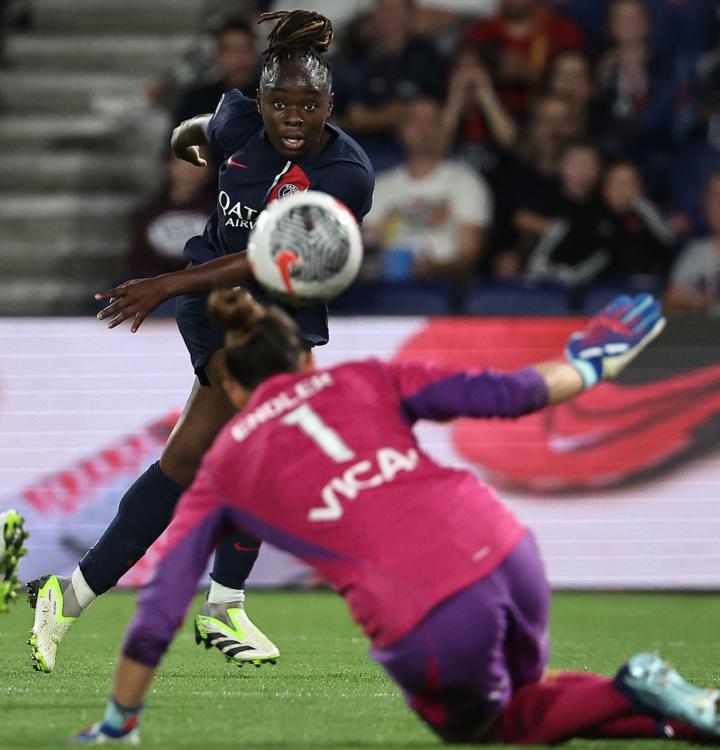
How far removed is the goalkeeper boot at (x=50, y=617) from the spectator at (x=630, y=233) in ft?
18.0

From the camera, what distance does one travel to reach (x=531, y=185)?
10.8 metres

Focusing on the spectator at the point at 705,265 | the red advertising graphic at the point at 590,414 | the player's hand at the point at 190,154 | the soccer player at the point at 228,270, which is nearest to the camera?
the soccer player at the point at 228,270

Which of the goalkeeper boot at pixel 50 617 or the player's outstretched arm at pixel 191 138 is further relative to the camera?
the player's outstretched arm at pixel 191 138

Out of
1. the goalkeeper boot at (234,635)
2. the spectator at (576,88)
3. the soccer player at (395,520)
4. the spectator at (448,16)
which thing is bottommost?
the goalkeeper boot at (234,635)

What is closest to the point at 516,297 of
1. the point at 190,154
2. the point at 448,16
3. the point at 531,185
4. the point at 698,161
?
the point at 531,185

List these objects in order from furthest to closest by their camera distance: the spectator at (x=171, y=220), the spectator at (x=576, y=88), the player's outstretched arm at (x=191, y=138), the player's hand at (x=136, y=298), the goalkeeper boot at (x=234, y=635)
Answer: the spectator at (x=576, y=88)
the spectator at (x=171, y=220)
the player's outstretched arm at (x=191, y=138)
the goalkeeper boot at (x=234, y=635)
the player's hand at (x=136, y=298)

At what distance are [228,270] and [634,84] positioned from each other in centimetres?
668

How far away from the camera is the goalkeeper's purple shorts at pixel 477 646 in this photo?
12.0ft

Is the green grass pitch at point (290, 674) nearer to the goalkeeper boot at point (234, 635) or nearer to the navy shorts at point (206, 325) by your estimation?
the goalkeeper boot at point (234, 635)

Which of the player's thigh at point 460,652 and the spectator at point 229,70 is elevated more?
the player's thigh at point 460,652

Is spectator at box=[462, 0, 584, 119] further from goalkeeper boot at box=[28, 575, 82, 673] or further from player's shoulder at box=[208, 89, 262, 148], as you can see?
goalkeeper boot at box=[28, 575, 82, 673]

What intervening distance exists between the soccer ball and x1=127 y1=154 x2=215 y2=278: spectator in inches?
240

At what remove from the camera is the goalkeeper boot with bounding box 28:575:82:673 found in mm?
5617

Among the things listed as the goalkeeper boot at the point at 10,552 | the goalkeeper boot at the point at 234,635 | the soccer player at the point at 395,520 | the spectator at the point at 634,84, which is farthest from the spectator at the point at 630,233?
the soccer player at the point at 395,520
